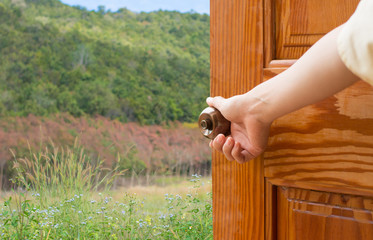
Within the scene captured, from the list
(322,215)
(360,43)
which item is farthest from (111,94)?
(360,43)

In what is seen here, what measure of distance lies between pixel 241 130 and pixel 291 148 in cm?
7

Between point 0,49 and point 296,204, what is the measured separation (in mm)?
3205

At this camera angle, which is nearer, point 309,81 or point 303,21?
point 309,81

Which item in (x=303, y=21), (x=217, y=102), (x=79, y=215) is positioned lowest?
(x=79, y=215)

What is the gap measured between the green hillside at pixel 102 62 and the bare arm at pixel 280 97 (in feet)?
9.24

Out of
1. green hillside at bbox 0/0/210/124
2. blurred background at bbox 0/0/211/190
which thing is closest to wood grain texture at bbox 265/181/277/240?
blurred background at bbox 0/0/211/190

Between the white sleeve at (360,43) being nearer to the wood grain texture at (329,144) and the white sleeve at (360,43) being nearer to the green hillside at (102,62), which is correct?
the wood grain texture at (329,144)

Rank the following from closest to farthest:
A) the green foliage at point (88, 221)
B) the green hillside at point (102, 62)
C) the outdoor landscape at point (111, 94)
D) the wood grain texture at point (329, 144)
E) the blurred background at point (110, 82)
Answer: the wood grain texture at point (329, 144)
the green foliage at point (88, 221)
the outdoor landscape at point (111, 94)
the blurred background at point (110, 82)
the green hillside at point (102, 62)

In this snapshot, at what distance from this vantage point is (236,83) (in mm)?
533

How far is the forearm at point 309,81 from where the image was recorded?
35 cm

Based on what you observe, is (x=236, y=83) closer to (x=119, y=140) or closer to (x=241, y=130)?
(x=241, y=130)

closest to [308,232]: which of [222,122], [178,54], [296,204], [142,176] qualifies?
[296,204]

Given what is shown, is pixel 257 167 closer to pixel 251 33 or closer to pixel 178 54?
pixel 251 33

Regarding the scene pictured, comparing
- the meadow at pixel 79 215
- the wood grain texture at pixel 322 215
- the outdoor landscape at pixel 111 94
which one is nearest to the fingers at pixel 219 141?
the wood grain texture at pixel 322 215
